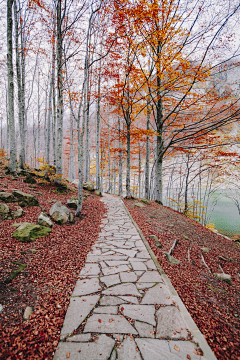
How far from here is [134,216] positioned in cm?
707

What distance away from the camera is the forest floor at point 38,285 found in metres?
1.68

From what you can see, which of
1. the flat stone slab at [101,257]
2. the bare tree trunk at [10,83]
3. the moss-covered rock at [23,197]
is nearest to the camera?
the flat stone slab at [101,257]

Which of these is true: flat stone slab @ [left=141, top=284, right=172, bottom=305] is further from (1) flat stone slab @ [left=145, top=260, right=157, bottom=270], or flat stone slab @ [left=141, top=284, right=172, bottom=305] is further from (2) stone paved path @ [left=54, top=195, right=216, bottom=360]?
(1) flat stone slab @ [left=145, top=260, right=157, bottom=270]

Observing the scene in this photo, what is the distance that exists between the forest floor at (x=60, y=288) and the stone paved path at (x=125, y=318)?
0.52 feet

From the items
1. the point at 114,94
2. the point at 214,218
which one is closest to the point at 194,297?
the point at 114,94

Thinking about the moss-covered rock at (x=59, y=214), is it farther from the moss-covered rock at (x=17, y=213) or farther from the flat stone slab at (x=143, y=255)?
the flat stone slab at (x=143, y=255)

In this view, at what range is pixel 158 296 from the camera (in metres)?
2.48

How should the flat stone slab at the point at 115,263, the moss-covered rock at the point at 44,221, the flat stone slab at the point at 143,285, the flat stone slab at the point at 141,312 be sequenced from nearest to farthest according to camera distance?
the flat stone slab at the point at 141,312 < the flat stone slab at the point at 143,285 < the flat stone slab at the point at 115,263 < the moss-covered rock at the point at 44,221

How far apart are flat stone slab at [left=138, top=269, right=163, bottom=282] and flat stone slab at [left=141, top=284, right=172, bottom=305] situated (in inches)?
7.0

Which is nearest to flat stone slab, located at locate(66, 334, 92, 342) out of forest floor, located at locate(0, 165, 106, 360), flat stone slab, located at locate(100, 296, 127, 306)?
forest floor, located at locate(0, 165, 106, 360)

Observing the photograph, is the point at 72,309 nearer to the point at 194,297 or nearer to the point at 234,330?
the point at 194,297

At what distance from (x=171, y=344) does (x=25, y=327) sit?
5.18ft

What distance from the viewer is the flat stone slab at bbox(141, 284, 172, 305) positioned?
7.75 feet

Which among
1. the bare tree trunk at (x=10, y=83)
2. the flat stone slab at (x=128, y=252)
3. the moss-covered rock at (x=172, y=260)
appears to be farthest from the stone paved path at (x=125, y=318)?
the bare tree trunk at (x=10, y=83)
